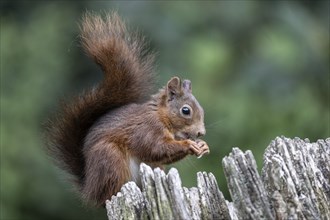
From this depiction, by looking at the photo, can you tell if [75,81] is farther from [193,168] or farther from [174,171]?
[174,171]

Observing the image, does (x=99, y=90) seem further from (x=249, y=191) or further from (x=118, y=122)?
(x=249, y=191)

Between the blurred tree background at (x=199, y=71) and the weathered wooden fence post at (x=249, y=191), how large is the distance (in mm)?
2220

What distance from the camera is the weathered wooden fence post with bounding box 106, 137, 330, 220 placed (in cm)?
256

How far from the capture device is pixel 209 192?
2770 mm

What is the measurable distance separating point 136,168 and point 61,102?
1.55 ft

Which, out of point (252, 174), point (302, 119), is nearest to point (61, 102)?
point (252, 174)

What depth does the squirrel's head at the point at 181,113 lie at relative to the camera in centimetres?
380

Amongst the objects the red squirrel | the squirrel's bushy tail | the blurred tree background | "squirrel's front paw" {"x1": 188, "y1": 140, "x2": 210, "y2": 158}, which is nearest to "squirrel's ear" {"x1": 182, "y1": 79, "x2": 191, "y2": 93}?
the red squirrel

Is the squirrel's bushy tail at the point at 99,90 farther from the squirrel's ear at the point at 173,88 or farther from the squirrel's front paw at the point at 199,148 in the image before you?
the squirrel's front paw at the point at 199,148

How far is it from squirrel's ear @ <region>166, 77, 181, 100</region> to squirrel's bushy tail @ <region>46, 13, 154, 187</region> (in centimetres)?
9

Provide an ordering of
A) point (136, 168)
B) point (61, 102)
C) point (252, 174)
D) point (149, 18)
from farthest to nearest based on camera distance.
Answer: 1. point (149, 18)
2. point (61, 102)
3. point (136, 168)
4. point (252, 174)

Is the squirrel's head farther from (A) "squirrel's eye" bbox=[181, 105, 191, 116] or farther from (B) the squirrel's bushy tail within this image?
(B) the squirrel's bushy tail

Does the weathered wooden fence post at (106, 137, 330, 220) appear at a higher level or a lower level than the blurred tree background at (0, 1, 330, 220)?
lower

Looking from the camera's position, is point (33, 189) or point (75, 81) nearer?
point (75, 81)
